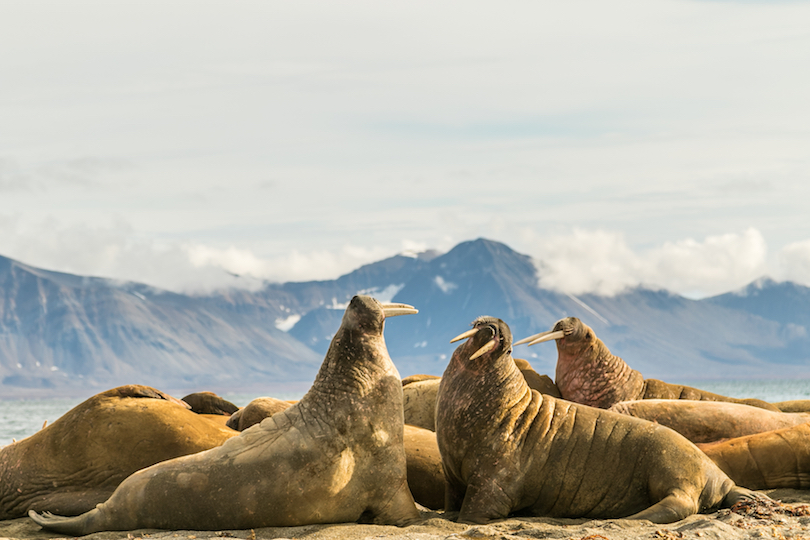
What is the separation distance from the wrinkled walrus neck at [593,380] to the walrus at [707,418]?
1.51m

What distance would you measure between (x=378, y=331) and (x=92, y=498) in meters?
2.80

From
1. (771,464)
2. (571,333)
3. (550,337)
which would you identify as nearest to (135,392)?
(550,337)

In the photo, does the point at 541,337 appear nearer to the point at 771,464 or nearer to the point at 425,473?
the point at 425,473

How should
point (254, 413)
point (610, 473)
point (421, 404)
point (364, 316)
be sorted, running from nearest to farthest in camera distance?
point (364, 316), point (610, 473), point (254, 413), point (421, 404)

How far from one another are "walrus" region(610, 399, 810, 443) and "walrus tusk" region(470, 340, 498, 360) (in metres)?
2.49

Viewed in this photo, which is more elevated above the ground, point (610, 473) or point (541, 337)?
point (541, 337)

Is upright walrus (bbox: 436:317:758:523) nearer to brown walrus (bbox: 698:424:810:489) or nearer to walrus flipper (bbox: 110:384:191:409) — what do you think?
brown walrus (bbox: 698:424:810:489)

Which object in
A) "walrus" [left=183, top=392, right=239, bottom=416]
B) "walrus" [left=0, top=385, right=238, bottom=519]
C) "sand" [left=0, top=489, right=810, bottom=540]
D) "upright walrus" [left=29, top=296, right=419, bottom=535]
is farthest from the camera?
"walrus" [left=183, top=392, right=239, bottom=416]

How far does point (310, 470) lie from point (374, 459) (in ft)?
1.71

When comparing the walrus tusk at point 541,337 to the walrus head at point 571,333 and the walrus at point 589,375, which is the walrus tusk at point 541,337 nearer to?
the walrus head at point 571,333

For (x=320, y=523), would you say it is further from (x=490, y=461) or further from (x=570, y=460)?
(x=570, y=460)

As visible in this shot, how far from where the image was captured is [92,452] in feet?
25.4

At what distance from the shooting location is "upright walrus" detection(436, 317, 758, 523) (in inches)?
286

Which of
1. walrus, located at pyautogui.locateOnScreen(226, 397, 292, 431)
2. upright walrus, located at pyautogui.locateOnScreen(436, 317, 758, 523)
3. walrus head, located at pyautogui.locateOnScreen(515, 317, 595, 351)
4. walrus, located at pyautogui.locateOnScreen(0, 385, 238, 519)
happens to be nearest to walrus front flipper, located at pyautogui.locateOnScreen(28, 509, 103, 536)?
walrus, located at pyautogui.locateOnScreen(0, 385, 238, 519)
